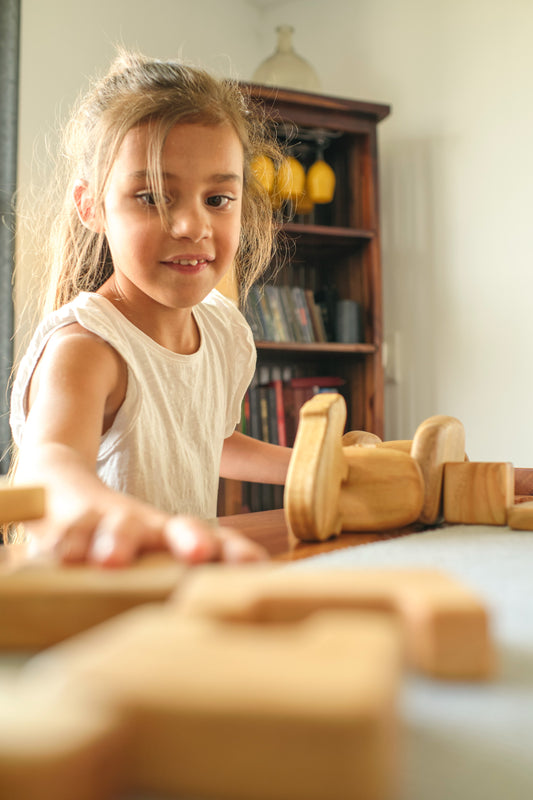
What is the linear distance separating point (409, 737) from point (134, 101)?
0.94 metres

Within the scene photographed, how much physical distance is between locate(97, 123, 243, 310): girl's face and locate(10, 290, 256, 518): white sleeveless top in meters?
0.08

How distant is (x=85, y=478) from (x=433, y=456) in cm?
32

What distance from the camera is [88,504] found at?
1.47 feet

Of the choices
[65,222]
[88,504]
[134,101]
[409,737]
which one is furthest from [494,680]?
[65,222]

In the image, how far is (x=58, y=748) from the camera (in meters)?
0.15

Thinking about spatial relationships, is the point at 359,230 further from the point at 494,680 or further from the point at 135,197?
the point at 494,680

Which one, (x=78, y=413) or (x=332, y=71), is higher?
(x=332, y=71)

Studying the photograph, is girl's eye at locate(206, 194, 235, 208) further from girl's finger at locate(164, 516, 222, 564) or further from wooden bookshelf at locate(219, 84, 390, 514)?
wooden bookshelf at locate(219, 84, 390, 514)

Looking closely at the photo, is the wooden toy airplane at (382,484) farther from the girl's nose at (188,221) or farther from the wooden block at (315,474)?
the girl's nose at (188,221)

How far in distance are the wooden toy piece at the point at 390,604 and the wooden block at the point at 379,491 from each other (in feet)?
1.10

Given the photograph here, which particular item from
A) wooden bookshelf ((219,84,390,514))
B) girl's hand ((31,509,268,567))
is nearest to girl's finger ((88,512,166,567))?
girl's hand ((31,509,268,567))

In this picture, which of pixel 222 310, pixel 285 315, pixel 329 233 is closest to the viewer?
pixel 222 310

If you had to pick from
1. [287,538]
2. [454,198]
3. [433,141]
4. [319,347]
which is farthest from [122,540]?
[433,141]

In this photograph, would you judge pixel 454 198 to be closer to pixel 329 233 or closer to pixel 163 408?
pixel 329 233
